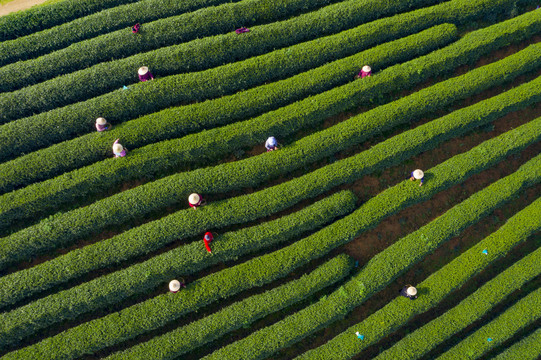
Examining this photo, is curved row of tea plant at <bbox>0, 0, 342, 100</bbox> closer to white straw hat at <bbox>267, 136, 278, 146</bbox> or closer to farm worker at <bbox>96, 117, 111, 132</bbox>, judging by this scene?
farm worker at <bbox>96, 117, 111, 132</bbox>

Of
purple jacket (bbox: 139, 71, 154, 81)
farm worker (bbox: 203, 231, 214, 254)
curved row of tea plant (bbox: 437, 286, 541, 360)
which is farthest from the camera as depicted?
purple jacket (bbox: 139, 71, 154, 81)

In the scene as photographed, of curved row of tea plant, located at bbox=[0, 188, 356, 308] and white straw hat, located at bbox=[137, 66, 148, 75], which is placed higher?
white straw hat, located at bbox=[137, 66, 148, 75]

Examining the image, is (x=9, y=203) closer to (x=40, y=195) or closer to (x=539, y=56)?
(x=40, y=195)

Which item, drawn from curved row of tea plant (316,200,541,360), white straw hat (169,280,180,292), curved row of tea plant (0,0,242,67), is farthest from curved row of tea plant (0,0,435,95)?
curved row of tea plant (316,200,541,360)

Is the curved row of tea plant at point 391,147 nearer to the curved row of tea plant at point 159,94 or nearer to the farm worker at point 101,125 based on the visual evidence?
the curved row of tea plant at point 159,94

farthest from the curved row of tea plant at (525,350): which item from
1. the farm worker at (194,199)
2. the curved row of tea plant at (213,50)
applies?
the curved row of tea plant at (213,50)
